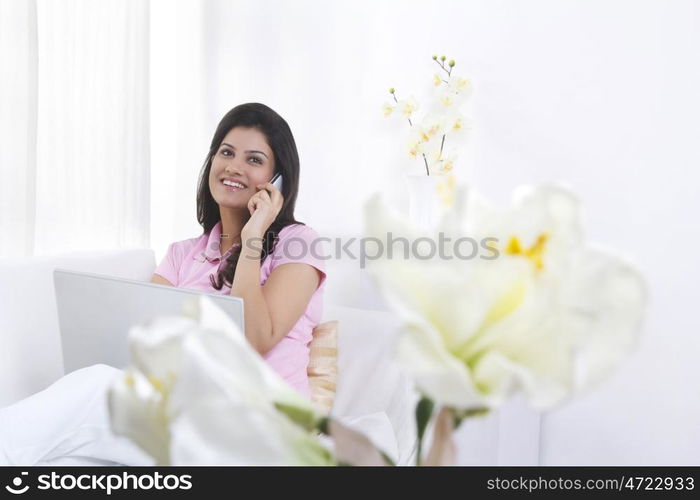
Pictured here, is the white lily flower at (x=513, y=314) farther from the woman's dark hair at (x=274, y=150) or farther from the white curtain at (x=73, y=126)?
the white curtain at (x=73, y=126)

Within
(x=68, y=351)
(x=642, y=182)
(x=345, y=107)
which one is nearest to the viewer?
(x=68, y=351)

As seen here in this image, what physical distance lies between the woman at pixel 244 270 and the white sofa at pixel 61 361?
5.7 inches

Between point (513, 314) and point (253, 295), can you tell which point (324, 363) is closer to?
point (253, 295)

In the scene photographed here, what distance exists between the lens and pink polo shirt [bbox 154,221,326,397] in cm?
168

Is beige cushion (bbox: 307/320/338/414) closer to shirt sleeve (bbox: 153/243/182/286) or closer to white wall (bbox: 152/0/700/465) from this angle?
white wall (bbox: 152/0/700/465)

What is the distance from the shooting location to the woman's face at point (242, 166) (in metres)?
1.83

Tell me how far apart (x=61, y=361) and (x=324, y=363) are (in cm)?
69

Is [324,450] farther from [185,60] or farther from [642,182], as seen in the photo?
[185,60]

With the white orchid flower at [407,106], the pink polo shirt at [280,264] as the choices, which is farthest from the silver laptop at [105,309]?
the white orchid flower at [407,106]

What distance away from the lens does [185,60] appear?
259 cm
